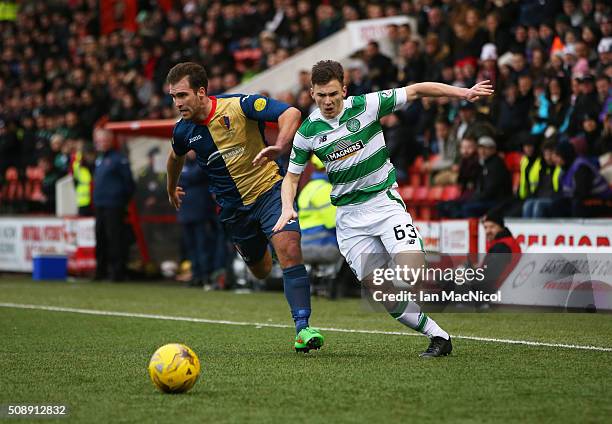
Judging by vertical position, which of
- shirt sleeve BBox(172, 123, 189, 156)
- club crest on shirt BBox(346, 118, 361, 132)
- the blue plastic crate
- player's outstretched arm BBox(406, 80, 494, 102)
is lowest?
the blue plastic crate

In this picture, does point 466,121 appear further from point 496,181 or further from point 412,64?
point 412,64

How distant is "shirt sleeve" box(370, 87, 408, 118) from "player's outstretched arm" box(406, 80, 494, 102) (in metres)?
0.06

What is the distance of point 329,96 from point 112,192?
10.6m

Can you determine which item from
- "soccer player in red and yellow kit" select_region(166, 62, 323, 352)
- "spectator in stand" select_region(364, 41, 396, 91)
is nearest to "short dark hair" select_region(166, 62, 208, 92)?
"soccer player in red and yellow kit" select_region(166, 62, 323, 352)

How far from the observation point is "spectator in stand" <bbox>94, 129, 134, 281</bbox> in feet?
58.5

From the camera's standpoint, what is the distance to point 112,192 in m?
17.9

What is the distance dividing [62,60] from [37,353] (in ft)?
68.8

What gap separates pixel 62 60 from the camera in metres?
28.3

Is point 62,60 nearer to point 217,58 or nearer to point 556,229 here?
point 217,58

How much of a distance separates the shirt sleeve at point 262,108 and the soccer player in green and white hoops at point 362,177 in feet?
1.61

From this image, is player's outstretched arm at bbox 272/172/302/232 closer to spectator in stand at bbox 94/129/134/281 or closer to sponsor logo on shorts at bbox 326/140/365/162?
sponsor logo on shorts at bbox 326/140/365/162

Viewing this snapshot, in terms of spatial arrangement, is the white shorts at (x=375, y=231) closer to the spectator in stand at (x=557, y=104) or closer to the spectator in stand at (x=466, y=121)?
the spectator in stand at (x=466, y=121)

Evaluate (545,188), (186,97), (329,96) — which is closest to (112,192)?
(545,188)

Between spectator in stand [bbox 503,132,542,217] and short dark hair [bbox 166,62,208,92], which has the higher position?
short dark hair [bbox 166,62,208,92]
